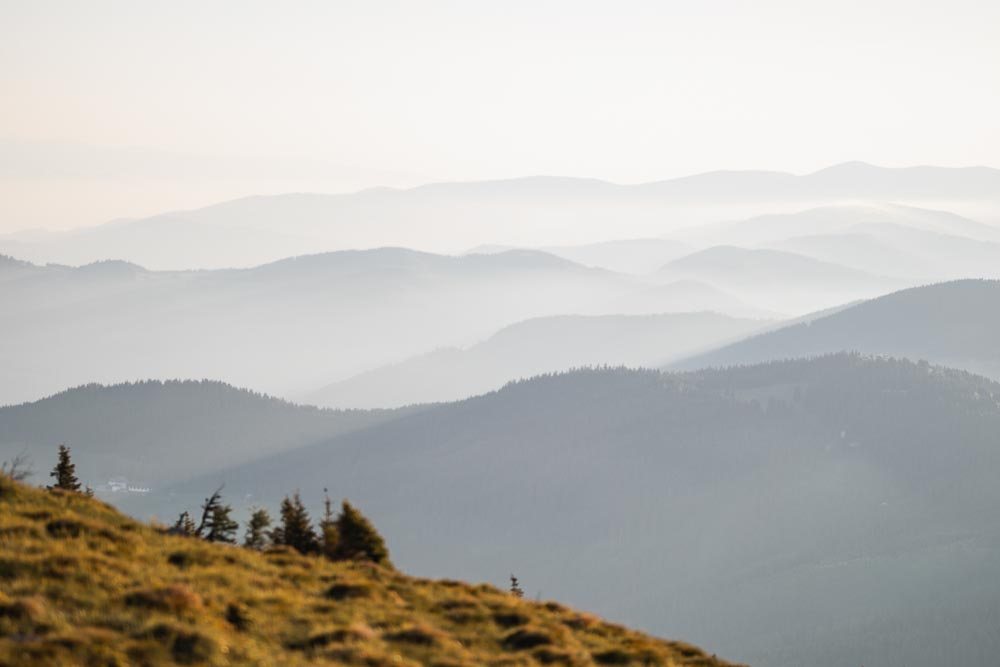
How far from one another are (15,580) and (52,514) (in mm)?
9287

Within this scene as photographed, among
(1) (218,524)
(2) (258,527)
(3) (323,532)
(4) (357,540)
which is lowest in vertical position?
(4) (357,540)

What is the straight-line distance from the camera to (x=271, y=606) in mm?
27875

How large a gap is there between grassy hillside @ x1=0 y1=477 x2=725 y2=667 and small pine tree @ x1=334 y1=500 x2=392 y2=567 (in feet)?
19.8

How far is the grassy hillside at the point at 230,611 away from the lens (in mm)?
22172

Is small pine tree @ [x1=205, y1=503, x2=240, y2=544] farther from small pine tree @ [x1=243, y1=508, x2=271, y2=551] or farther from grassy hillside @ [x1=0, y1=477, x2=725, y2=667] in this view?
grassy hillside @ [x1=0, y1=477, x2=725, y2=667]

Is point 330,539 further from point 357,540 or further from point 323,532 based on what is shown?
point 357,540

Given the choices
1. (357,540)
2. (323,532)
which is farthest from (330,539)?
(357,540)

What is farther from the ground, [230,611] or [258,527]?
[258,527]

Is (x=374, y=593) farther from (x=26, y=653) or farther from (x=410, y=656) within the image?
(x=26, y=653)

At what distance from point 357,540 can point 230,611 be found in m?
19.7

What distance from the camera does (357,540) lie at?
149ft

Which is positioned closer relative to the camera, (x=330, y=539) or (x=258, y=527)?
(x=330, y=539)

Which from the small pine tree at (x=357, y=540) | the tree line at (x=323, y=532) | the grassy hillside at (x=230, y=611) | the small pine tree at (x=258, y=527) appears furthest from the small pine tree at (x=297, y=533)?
the grassy hillside at (x=230, y=611)

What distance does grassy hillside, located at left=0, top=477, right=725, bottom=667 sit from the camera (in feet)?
72.7
